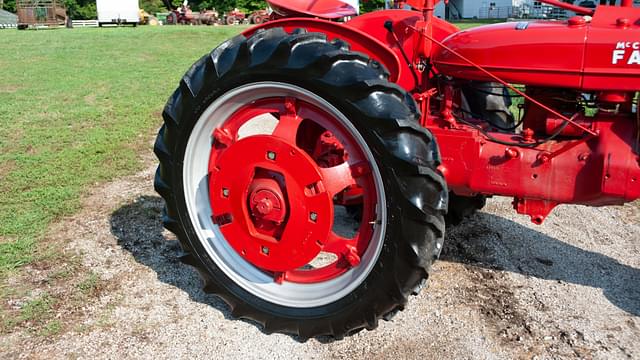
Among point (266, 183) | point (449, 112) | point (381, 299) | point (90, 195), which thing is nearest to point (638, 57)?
point (449, 112)

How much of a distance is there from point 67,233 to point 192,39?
17934 millimetres

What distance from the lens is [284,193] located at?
2582 mm

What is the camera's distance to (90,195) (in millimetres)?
4562

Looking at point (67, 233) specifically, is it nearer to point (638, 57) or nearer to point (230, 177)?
point (230, 177)

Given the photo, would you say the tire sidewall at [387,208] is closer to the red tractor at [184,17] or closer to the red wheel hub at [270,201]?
the red wheel hub at [270,201]

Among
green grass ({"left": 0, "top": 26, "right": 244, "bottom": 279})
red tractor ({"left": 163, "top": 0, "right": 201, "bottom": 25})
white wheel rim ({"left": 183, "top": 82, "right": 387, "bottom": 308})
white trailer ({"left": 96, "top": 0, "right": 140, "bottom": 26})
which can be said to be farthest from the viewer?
red tractor ({"left": 163, "top": 0, "right": 201, "bottom": 25})

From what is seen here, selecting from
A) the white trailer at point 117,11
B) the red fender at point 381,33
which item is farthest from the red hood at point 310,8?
the white trailer at point 117,11

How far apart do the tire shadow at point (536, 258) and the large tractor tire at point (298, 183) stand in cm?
113

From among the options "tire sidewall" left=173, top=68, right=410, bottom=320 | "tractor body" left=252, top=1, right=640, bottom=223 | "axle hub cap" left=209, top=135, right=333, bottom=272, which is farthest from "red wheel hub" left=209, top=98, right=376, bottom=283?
"tractor body" left=252, top=1, right=640, bottom=223

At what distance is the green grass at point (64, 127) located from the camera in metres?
4.24

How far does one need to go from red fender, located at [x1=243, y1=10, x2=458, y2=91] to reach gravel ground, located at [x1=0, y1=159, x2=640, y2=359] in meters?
1.22

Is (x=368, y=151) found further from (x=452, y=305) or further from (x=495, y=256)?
(x=495, y=256)

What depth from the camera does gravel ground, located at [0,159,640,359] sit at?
262 centimetres

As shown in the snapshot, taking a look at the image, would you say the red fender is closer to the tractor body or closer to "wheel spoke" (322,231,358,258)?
the tractor body
